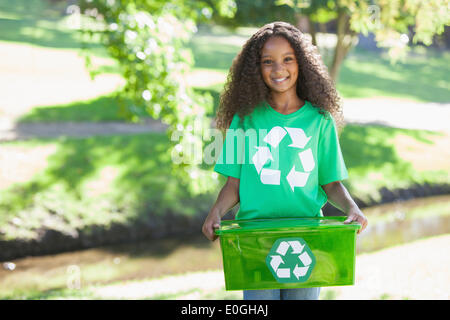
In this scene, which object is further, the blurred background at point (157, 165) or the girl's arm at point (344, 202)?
the blurred background at point (157, 165)

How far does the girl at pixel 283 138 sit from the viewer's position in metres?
2.21

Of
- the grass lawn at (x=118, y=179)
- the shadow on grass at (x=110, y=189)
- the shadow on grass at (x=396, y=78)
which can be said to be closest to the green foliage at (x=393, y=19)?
the grass lawn at (x=118, y=179)

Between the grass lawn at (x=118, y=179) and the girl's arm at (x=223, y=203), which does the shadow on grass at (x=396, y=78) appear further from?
the girl's arm at (x=223, y=203)

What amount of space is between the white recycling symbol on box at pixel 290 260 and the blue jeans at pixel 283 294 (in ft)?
0.41

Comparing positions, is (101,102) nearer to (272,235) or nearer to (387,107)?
(387,107)

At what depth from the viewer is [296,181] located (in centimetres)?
222

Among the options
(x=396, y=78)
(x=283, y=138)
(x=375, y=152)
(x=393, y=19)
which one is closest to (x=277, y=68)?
(x=283, y=138)

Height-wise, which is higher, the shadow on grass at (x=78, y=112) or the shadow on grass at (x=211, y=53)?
the shadow on grass at (x=211, y=53)

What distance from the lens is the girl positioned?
2215 mm

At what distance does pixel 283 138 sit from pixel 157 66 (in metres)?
2.55

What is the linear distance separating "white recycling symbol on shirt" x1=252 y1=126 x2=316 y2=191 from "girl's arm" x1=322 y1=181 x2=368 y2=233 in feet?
0.55
